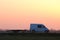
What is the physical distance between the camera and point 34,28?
4697 cm

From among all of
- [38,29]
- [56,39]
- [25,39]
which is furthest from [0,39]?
[38,29]

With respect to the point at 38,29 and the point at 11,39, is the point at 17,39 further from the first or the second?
the point at 38,29

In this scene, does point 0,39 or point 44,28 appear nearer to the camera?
point 0,39

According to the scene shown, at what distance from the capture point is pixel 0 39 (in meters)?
23.5

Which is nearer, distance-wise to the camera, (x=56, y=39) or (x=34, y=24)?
(x=56, y=39)

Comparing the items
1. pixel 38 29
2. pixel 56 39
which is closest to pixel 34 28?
pixel 38 29

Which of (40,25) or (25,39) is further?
(40,25)

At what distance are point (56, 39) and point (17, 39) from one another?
12.0ft

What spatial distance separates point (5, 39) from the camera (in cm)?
2358

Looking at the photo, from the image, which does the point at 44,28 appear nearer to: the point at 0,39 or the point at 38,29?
the point at 38,29

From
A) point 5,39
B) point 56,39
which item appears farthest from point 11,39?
point 56,39

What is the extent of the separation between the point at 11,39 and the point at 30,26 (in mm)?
24147

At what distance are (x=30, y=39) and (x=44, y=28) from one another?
23481 mm

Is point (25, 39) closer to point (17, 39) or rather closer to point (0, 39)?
point (17, 39)
